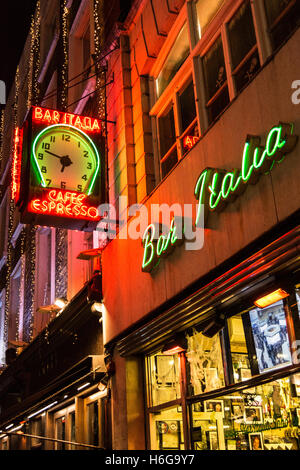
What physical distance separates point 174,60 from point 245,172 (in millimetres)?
4265

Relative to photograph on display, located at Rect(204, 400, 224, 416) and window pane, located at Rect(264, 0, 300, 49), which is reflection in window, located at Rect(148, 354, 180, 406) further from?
window pane, located at Rect(264, 0, 300, 49)

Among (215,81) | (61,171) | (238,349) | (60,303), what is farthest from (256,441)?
(60,303)

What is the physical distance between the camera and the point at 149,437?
26.9 ft

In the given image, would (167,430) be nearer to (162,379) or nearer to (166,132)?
(162,379)

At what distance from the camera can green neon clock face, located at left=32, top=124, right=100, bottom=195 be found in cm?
934

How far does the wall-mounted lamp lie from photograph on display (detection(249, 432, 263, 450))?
166 centimetres

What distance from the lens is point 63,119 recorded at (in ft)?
32.9

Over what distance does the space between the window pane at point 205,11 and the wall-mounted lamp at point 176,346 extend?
4692mm

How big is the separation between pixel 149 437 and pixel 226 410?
2214mm

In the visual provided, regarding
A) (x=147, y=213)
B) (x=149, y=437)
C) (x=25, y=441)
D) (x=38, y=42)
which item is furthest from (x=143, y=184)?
(x=38, y=42)

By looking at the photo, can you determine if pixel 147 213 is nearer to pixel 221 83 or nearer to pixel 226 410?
pixel 221 83

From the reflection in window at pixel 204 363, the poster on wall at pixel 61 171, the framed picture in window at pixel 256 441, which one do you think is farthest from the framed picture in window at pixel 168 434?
the poster on wall at pixel 61 171

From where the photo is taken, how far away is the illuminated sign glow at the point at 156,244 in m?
7.18

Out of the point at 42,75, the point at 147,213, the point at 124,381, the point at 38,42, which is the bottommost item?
the point at 124,381
